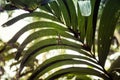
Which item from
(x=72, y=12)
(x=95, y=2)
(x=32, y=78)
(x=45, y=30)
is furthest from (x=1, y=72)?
(x=95, y=2)

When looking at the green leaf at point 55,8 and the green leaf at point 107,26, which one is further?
the green leaf at point 55,8

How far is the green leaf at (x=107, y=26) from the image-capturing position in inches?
35.7

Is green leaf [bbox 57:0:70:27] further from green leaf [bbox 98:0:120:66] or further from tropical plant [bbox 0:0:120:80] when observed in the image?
green leaf [bbox 98:0:120:66]

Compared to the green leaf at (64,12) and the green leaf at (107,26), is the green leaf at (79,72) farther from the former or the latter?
the green leaf at (64,12)

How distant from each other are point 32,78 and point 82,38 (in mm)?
286

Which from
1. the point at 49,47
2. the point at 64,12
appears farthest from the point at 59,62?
the point at 64,12

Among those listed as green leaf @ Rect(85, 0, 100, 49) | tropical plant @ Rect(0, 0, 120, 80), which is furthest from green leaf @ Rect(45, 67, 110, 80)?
green leaf @ Rect(85, 0, 100, 49)

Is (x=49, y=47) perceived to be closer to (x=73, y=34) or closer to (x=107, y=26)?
(x=73, y=34)

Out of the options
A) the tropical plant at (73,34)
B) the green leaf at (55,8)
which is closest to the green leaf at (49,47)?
the tropical plant at (73,34)

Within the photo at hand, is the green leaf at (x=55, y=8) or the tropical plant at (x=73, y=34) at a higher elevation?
the green leaf at (x=55, y=8)

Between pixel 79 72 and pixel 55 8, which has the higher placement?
pixel 55 8

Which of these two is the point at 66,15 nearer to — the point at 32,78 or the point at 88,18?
the point at 88,18

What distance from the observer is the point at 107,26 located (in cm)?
96

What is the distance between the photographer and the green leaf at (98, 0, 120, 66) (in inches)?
35.7
